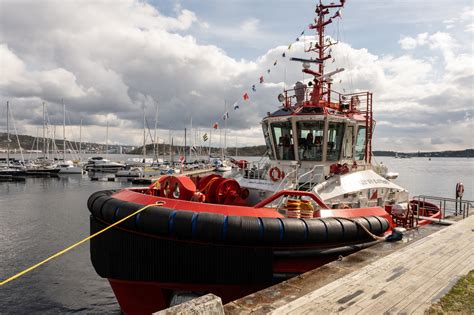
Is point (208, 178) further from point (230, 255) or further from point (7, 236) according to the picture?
point (7, 236)

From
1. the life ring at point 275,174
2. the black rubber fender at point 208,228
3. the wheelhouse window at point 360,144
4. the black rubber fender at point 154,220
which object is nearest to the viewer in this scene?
the black rubber fender at point 208,228

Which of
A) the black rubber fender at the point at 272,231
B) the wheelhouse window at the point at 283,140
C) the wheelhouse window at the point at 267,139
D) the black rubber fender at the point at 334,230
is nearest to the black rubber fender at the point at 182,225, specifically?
the black rubber fender at the point at 272,231

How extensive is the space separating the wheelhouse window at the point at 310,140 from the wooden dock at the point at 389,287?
9.80 feet

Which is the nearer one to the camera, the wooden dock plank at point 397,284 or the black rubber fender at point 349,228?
the wooden dock plank at point 397,284

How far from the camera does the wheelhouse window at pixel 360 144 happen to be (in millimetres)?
8766

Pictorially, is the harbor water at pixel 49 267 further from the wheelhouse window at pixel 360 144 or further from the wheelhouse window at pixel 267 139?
the wheelhouse window at pixel 360 144

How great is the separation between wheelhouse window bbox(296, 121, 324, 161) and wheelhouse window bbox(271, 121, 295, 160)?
269 mm

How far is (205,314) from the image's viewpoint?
3.03m

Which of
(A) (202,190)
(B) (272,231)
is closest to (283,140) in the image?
(A) (202,190)

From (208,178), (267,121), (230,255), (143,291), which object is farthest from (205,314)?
(267,121)

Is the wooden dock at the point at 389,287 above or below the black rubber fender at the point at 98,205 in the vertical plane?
below

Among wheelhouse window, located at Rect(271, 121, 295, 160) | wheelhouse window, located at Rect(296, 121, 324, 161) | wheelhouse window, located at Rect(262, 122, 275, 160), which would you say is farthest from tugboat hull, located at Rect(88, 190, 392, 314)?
wheelhouse window, located at Rect(262, 122, 275, 160)

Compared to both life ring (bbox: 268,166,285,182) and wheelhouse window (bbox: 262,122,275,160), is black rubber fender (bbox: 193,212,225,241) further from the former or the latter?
wheelhouse window (bbox: 262,122,275,160)

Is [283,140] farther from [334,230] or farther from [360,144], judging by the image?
[334,230]
